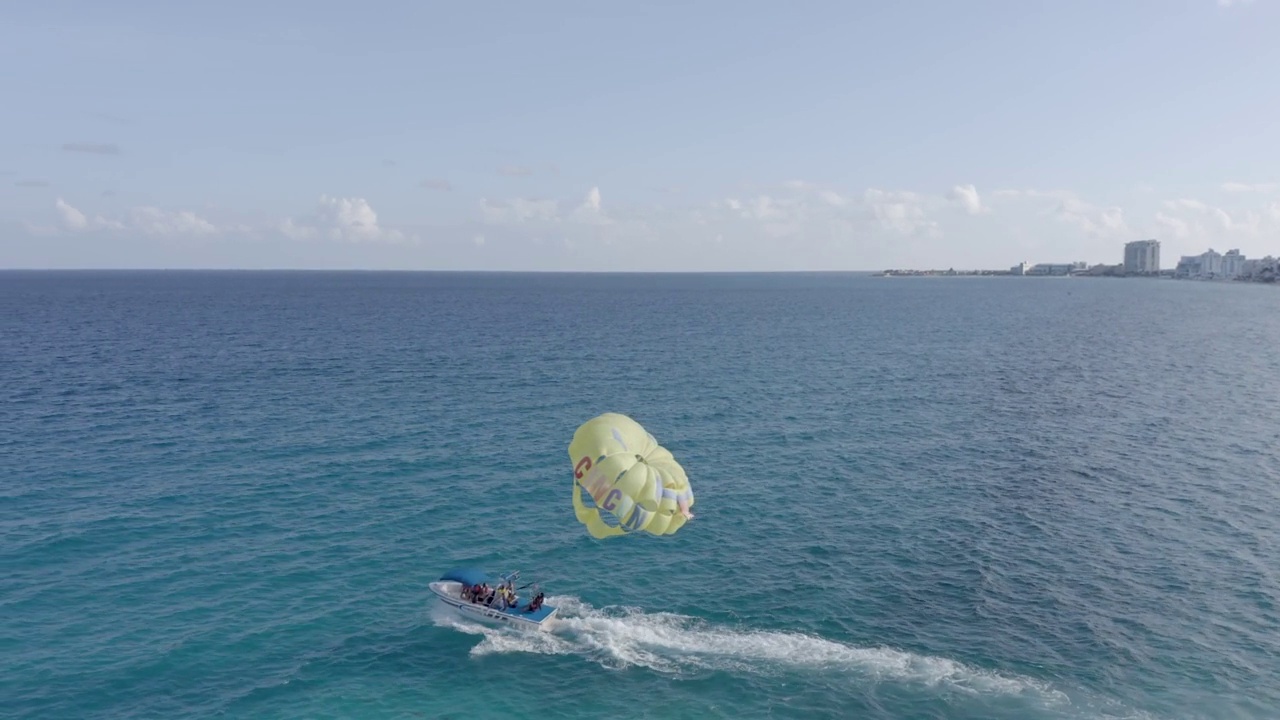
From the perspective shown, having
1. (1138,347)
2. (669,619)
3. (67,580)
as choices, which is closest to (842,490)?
(669,619)

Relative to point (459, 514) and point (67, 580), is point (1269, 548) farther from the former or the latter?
point (67, 580)

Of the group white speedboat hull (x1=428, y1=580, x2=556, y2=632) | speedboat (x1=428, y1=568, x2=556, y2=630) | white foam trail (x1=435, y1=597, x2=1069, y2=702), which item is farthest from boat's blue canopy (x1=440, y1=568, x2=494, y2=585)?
white foam trail (x1=435, y1=597, x2=1069, y2=702)

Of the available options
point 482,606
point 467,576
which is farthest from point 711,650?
point 467,576

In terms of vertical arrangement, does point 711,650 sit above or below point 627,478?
below

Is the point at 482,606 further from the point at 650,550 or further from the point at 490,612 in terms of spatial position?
the point at 650,550

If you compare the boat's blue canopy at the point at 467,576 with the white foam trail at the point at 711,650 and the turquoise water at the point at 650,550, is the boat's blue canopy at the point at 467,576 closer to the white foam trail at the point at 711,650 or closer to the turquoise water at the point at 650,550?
the white foam trail at the point at 711,650
